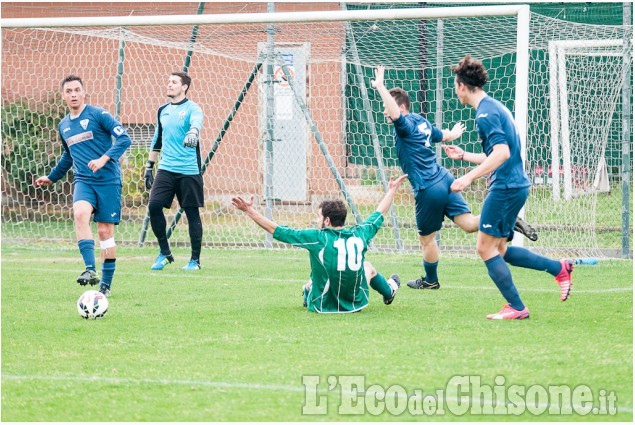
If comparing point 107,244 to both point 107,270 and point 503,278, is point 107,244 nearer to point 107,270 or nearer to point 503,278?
point 107,270

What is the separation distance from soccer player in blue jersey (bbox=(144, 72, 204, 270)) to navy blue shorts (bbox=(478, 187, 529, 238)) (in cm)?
525

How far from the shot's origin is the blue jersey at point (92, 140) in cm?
978

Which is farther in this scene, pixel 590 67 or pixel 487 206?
pixel 590 67

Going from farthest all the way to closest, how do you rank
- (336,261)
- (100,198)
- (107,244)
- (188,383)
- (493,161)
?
(100,198), (107,244), (336,261), (493,161), (188,383)

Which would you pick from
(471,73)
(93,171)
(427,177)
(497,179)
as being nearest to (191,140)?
(93,171)

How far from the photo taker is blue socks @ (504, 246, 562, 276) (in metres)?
8.18

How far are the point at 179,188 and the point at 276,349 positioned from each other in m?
5.93

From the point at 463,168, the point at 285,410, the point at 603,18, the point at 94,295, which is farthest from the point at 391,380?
the point at 603,18

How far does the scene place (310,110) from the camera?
1585 cm

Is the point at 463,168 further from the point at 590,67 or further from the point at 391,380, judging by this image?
the point at 391,380

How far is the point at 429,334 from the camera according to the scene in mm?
7230

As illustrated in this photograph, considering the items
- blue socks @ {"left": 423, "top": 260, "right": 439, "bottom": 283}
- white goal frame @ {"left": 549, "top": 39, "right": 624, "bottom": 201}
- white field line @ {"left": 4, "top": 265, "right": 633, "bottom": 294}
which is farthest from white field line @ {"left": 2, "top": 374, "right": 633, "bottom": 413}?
white goal frame @ {"left": 549, "top": 39, "right": 624, "bottom": 201}

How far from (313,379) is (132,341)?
189 centimetres

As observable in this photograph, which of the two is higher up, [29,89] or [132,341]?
[29,89]
